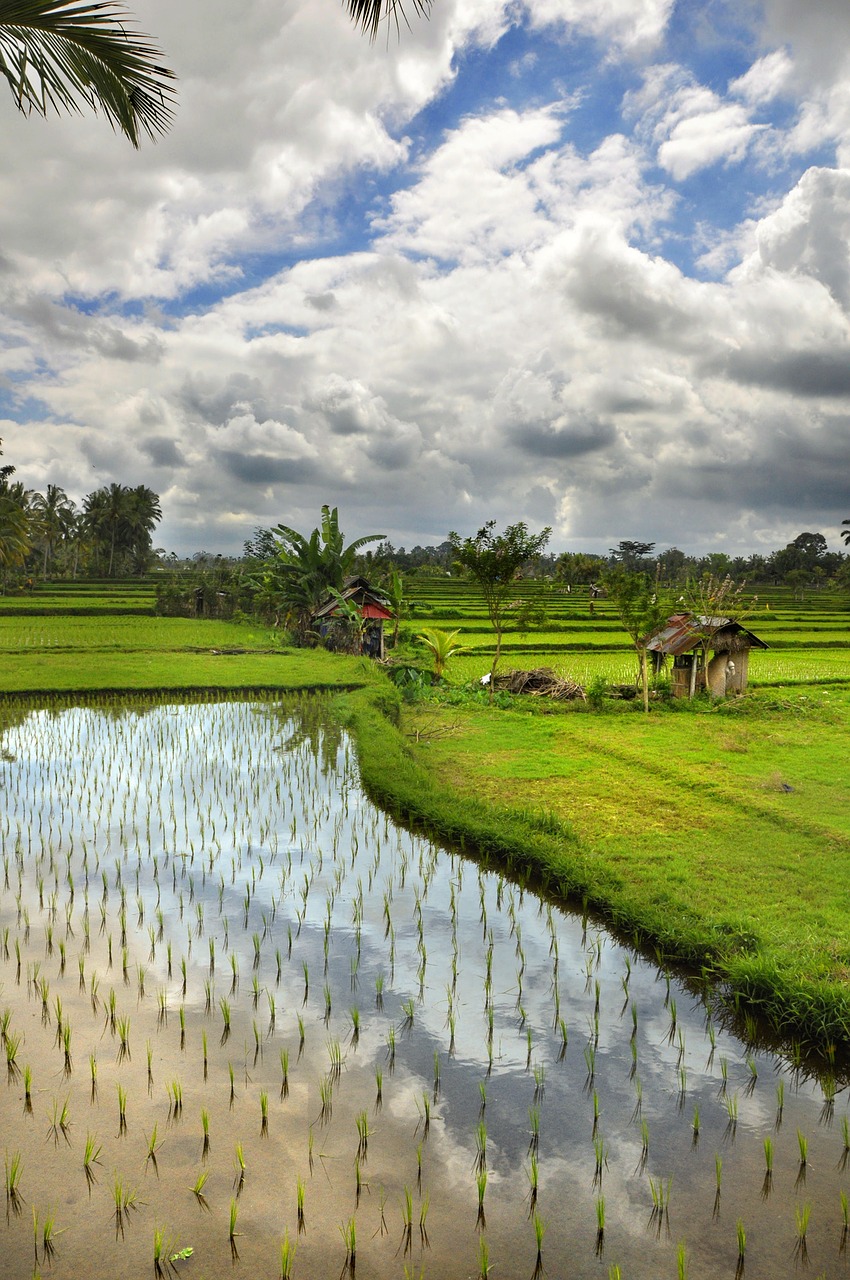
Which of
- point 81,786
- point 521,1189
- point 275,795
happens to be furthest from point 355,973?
point 81,786

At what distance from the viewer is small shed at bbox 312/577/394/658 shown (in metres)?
21.3

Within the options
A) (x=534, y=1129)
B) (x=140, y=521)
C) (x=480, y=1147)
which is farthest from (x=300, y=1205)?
(x=140, y=521)

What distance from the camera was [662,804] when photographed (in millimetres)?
8758

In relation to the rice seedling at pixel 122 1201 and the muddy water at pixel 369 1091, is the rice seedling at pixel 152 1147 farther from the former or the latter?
the rice seedling at pixel 122 1201

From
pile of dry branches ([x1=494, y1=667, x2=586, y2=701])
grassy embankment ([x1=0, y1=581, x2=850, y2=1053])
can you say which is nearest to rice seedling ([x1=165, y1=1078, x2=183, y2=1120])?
grassy embankment ([x1=0, y1=581, x2=850, y2=1053])

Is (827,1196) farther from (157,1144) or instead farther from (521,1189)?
(157,1144)

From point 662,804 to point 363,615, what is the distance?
1334cm

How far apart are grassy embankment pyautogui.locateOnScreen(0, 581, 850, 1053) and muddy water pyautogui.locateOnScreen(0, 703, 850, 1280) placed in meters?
0.44

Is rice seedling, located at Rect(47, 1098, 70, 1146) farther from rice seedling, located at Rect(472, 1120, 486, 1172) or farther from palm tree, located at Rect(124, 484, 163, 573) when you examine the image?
palm tree, located at Rect(124, 484, 163, 573)

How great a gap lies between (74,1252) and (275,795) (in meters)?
6.25

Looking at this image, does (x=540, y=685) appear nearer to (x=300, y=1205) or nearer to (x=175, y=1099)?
(x=175, y=1099)

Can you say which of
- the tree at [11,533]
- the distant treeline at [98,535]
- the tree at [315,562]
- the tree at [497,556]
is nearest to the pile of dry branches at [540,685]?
the tree at [497,556]

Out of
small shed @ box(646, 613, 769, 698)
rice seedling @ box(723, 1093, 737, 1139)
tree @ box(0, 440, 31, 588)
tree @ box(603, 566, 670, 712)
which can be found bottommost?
rice seedling @ box(723, 1093, 737, 1139)

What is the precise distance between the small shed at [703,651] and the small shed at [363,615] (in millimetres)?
7738
